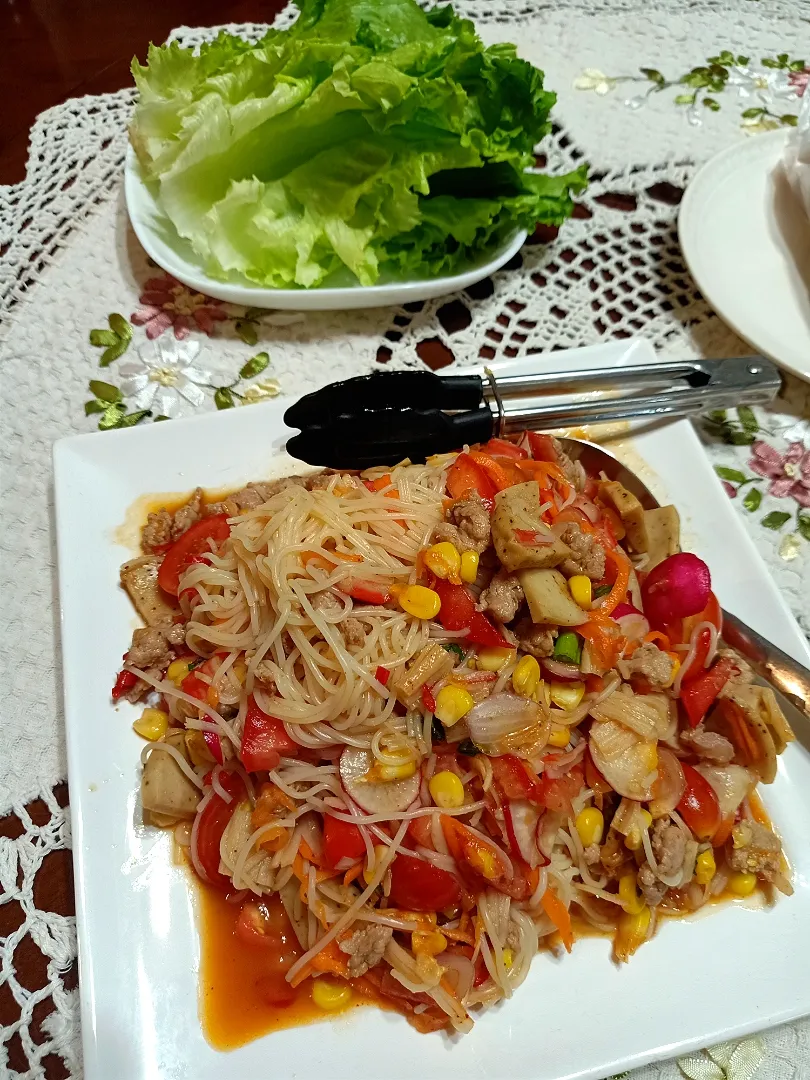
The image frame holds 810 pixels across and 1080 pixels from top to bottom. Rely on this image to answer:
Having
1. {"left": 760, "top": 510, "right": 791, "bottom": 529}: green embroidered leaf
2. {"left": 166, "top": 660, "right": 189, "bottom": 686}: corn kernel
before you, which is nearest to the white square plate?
{"left": 166, "top": 660, "right": 189, "bottom": 686}: corn kernel

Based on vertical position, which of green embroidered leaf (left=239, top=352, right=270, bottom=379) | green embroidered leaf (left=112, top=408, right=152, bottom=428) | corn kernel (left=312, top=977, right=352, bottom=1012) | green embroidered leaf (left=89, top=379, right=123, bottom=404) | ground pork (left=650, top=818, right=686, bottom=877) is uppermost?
green embroidered leaf (left=239, top=352, right=270, bottom=379)

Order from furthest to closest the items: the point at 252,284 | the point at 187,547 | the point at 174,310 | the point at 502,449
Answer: the point at 174,310
the point at 252,284
the point at 502,449
the point at 187,547

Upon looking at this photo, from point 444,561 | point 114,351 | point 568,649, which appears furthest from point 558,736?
point 114,351

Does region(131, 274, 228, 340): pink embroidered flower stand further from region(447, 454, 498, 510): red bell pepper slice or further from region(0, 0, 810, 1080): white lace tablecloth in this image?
region(447, 454, 498, 510): red bell pepper slice

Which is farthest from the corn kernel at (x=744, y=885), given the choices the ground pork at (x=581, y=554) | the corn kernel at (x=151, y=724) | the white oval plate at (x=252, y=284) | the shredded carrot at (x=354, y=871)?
the white oval plate at (x=252, y=284)

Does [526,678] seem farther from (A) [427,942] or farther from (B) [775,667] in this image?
(B) [775,667]

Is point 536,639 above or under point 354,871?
above
